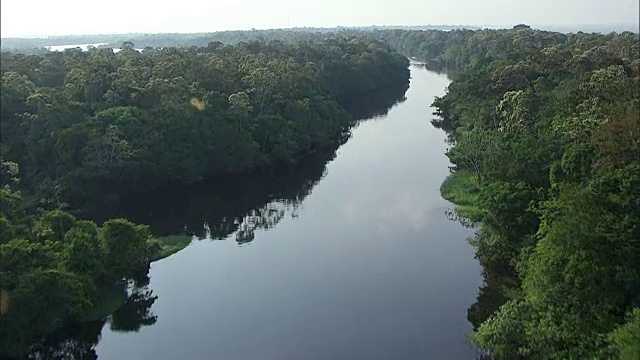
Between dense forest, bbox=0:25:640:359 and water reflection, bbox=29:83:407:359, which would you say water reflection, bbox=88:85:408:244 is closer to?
water reflection, bbox=29:83:407:359

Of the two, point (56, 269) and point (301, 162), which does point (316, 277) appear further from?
point (301, 162)

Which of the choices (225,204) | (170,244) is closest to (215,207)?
(225,204)

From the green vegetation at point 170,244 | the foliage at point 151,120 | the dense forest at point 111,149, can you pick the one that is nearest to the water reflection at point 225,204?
the dense forest at point 111,149

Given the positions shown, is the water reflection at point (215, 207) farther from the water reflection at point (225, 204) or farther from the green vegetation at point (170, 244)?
the green vegetation at point (170, 244)

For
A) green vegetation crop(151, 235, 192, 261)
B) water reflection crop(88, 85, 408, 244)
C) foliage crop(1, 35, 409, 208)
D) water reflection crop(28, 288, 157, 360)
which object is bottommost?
water reflection crop(88, 85, 408, 244)

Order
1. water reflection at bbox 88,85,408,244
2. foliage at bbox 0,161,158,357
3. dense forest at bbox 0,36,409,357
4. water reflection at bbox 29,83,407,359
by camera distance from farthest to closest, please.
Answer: water reflection at bbox 88,85,408,244
water reflection at bbox 29,83,407,359
dense forest at bbox 0,36,409,357
foliage at bbox 0,161,158,357

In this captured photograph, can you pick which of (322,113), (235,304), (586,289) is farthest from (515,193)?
(322,113)

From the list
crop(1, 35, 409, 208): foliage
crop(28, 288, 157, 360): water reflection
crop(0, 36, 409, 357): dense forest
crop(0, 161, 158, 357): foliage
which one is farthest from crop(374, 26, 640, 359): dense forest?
crop(1, 35, 409, 208): foliage
